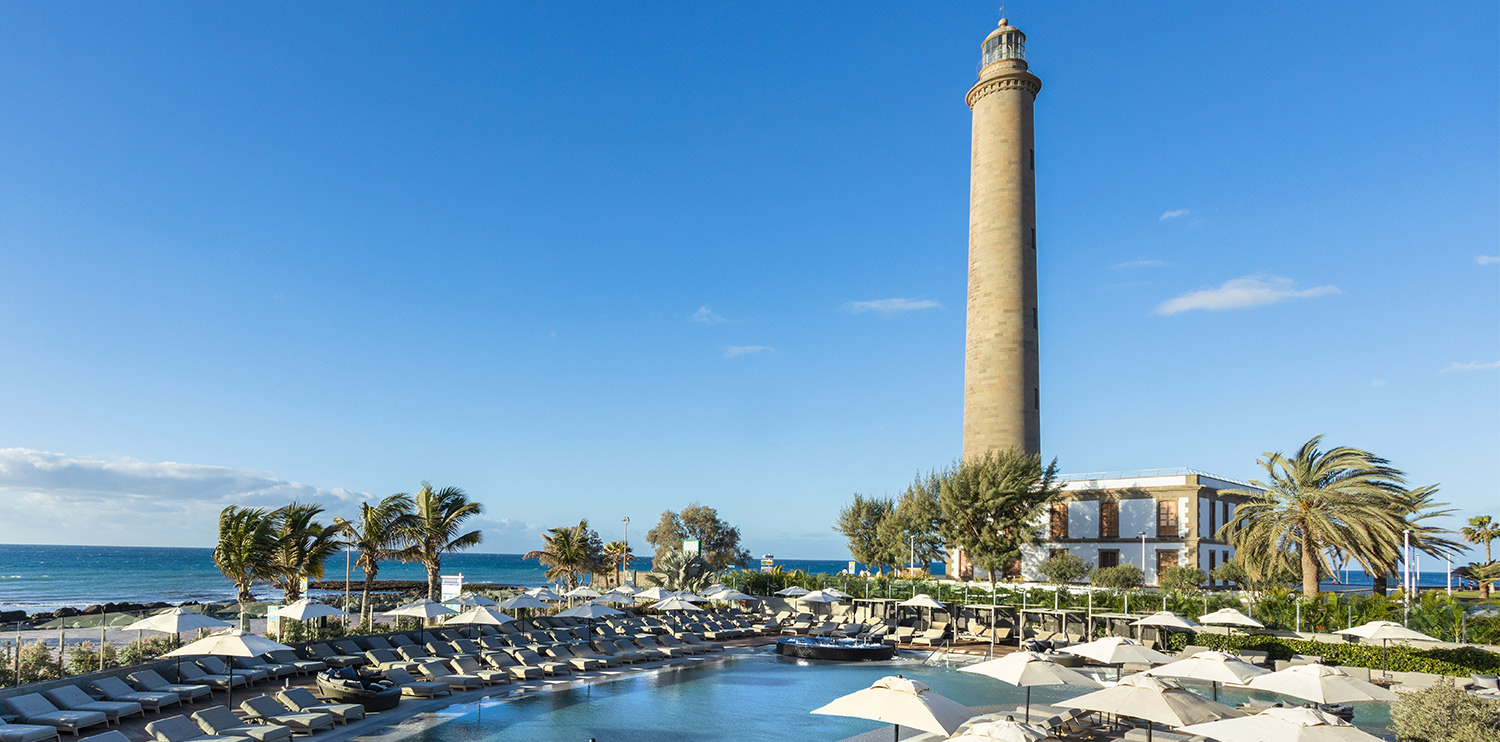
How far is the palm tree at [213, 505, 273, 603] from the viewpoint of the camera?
82.1 ft

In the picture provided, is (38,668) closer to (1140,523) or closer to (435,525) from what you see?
(435,525)

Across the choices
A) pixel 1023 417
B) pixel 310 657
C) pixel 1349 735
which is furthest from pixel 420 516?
pixel 1023 417

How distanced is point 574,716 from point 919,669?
1115cm

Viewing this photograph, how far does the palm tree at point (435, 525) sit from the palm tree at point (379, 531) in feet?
1.21

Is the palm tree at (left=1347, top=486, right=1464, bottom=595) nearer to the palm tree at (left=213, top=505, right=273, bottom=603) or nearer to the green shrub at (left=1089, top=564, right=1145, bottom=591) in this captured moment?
the green shrub at (left=1089, top=564, right=1145, bottom=591)

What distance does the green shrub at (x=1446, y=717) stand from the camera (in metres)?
11.8

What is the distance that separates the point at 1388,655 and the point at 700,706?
17.6 meters

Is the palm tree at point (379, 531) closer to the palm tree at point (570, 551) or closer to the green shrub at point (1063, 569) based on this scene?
the palm tree at point (570, 551)

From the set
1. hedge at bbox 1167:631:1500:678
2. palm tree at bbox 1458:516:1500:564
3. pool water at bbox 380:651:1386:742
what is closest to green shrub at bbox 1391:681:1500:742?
pool water at bbox 380:651:1386:742

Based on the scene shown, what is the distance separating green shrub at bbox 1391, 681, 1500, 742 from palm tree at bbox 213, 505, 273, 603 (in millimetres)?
25171

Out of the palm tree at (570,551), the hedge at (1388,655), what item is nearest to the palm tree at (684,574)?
the palm tree at (570,551)

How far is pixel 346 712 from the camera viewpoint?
1628 centimetres

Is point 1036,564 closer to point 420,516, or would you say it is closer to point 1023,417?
point 1023,417

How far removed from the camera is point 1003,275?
46844mm
